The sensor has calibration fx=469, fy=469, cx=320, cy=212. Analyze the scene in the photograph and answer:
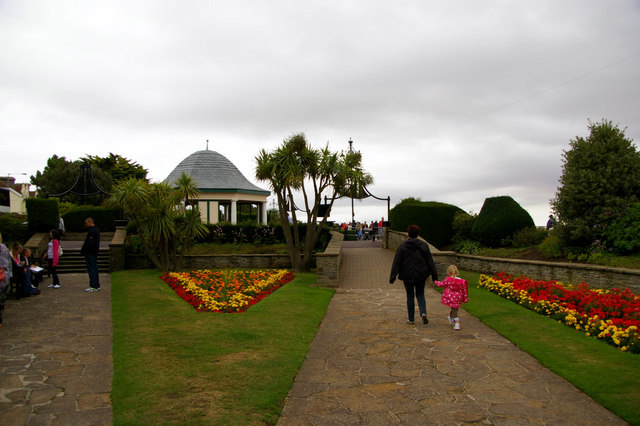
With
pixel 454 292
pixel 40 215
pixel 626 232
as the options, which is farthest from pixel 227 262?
pixel 626 232

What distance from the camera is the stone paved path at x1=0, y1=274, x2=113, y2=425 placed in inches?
174

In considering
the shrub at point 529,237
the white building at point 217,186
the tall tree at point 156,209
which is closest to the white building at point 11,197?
the white building at point 217,186

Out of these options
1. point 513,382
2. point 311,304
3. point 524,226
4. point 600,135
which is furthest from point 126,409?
point 524,226

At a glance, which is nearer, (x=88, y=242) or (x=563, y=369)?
(x=563, y=369)

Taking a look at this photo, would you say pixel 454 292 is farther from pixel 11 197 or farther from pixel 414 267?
Answer: pixel 11 197

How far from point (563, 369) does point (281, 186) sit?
37.8 ft

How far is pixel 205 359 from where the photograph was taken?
599cm

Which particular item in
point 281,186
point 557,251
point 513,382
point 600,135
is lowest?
point 513,382

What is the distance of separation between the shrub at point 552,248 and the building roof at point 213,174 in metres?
21.6

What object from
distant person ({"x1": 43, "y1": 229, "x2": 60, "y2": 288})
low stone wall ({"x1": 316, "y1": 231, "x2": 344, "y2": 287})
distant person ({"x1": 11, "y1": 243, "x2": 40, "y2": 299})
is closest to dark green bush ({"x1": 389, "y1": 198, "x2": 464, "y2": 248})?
low stone wall ({"x1": 316, "y1": 231, "x2": 344, "y2": 287})

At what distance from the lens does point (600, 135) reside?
573 inches

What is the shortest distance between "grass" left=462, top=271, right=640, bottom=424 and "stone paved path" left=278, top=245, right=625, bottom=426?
0.51 feet

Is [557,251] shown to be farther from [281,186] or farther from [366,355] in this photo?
[366,355]

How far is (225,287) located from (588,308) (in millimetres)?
8323
